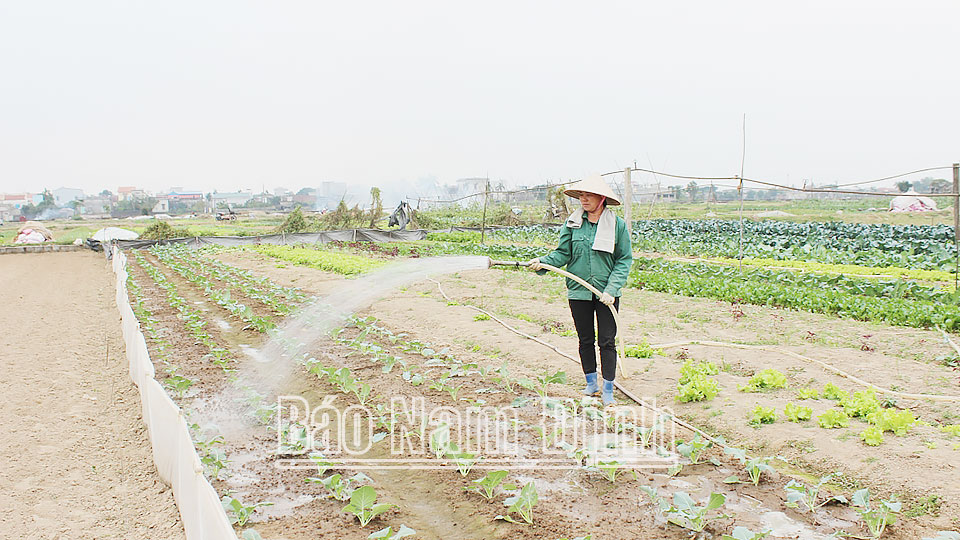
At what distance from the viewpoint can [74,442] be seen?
491cm

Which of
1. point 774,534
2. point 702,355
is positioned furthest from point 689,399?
point 774,534

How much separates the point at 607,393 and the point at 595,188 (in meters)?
1.50

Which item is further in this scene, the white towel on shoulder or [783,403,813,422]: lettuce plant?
the white towel on shoulder

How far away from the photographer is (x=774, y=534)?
3166 millimetres

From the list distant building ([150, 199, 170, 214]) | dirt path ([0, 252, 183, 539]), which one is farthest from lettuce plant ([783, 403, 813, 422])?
distant building ([150, 199, 170, 214])

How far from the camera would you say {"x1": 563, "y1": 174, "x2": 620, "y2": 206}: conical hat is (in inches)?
193

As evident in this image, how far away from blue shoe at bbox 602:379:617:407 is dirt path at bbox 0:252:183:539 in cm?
290

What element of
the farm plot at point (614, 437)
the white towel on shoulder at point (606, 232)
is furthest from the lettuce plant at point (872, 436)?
the white towel on shoulder at point (606, 232)

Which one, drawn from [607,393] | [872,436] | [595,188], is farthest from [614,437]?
[595,188]

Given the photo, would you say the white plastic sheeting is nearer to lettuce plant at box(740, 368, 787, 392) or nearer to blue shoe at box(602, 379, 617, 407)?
blue shoe at box(602, 379, 617, 407)

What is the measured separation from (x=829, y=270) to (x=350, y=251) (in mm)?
13212

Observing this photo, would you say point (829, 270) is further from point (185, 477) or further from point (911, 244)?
point (185, 477)

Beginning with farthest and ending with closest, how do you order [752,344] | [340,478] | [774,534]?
[752,344]
[340,478]
[774,534]

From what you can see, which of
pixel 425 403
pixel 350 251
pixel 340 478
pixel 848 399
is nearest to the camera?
pixel 340 478
